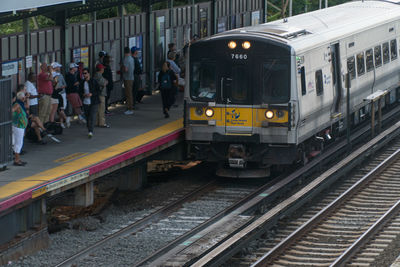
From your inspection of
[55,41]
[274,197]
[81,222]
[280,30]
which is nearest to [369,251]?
[274,197]

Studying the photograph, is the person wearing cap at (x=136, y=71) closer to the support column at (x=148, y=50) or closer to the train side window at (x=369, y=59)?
the support column at (x=148, y=50)

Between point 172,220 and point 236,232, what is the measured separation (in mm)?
1827

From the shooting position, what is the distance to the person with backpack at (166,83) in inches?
791

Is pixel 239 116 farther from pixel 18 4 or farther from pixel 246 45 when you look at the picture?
pixel 18 4

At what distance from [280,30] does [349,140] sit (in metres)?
3.39

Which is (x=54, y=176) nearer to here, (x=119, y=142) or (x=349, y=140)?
(x=119, y=142)

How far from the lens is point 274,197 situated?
17172 millimetres

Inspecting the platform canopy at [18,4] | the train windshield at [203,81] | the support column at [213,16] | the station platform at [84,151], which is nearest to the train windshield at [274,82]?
the train windshield at [203,81]

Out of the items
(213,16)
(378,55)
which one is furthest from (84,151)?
(213,16)

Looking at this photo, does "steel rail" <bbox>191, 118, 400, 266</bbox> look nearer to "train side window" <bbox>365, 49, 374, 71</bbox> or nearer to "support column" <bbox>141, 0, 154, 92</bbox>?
"train side window" <bbox>365, 49, 374, 71</bbox>

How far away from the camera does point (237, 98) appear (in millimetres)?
17688

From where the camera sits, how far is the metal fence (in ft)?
47.7

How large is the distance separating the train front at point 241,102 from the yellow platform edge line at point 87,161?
87cm

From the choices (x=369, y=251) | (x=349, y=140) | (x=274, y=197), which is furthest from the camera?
(x=349, y=140)
